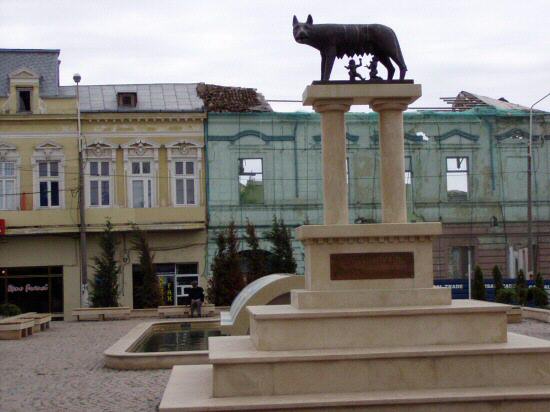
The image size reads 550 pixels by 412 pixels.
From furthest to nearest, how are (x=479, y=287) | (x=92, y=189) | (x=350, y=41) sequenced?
1. (x=92, y=189)
2. (x=479, y=287)
3. (x=350, y=41)

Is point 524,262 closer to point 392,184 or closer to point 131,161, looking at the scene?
point 131,161

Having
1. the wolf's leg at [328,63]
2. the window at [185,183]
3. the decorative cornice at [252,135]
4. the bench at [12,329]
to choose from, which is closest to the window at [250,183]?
the decorative cornice at [252,135]

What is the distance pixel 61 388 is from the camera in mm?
15883

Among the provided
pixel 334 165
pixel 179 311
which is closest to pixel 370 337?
pixel 334 165

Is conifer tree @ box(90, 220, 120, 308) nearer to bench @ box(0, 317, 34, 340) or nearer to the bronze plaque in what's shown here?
bench @ box(0, 317, 34, 340)

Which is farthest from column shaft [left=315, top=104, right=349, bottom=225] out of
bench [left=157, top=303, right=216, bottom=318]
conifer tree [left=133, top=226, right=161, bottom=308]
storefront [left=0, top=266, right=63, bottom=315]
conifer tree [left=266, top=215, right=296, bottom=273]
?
storefront [left=0, top=266, right=63, bottom=315]

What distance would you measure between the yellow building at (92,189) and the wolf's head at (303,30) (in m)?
26.9

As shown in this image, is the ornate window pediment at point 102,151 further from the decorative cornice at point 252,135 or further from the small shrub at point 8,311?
the small shrub at point 8,311

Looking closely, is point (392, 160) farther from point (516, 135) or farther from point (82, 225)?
point (516, 135)

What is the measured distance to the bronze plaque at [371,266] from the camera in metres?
13.2

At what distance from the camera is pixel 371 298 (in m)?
13.1

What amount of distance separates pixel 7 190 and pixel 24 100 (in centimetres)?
403

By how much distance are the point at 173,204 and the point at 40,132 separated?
6.43m

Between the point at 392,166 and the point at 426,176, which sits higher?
the point at 426,176
